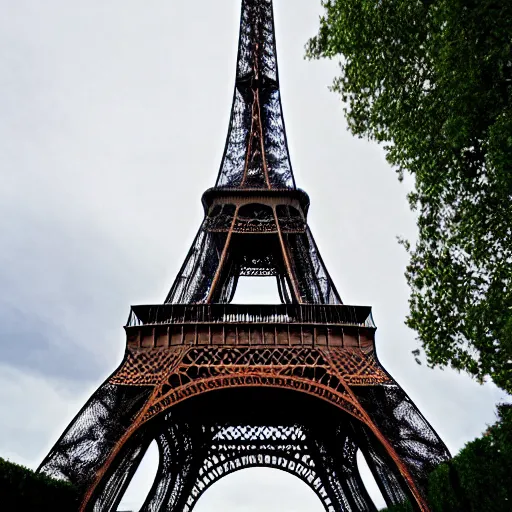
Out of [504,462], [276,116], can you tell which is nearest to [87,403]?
[504,462]

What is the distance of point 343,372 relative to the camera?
17.7m

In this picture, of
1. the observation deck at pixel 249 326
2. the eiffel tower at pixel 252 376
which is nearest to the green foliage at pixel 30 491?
the eiffel tower at pixel 252 376

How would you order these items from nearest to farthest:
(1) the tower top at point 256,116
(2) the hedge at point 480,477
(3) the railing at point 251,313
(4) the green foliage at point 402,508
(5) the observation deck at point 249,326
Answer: (2) the hedge at point 480,477, (4) the green foliage at point 402,508, (5) the observation deck at point 249,326, (3) the railing at point 251,313, (1) the tower top at point 256,116

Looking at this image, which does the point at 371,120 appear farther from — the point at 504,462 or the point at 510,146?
the point at 504,462

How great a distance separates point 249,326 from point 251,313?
0.65 m

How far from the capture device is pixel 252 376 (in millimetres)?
17359

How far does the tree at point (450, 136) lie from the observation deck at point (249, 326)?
779 cm

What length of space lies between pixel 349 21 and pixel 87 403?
12466 mm

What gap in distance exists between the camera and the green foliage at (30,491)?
43.5 ft

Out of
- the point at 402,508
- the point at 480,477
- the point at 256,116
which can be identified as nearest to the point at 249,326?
the point at 402,508

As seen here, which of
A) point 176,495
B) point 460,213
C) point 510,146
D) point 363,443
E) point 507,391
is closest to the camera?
point 510,146

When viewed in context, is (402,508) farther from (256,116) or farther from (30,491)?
(256,116)

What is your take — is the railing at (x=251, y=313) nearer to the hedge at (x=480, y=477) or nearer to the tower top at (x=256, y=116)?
the hedge at (x=480, y=477)

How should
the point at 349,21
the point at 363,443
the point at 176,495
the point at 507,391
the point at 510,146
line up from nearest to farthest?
the point at 510,146
the point at 507,391
the point at 349,21
the point at 363,443
the point at 176,495
